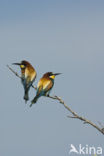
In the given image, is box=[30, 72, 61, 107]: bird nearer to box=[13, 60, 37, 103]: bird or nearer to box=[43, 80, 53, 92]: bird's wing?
box=[43, 80, 53, 92]: bird's wing

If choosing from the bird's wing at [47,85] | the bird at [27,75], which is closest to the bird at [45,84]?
the bird's wing at [47,85]

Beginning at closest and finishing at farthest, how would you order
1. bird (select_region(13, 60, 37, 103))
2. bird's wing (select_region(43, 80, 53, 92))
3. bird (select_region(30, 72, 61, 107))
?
1. bird (select_region(30, 72, 61, 107))
2. bird's wing (select_region(43, 80, 53, 92))
3. bird (select_region(13, 60, 37, 103))

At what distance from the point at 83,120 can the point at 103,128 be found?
13 cm

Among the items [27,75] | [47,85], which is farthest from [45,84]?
[27,75]

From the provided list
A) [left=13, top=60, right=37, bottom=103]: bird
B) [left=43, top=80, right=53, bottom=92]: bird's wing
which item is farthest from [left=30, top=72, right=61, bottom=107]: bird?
[left=13, top=60, right=37, bottom=103]: bird

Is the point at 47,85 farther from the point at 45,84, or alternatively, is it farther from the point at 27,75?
the point at 27,75

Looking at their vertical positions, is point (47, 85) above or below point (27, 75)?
below

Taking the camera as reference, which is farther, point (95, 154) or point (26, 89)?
point (26, 89)

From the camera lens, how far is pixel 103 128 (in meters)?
2.13

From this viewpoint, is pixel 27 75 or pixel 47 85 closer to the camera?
pixel 47 85

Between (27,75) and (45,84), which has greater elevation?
(27,75)

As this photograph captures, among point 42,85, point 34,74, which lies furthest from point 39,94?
point 34,74

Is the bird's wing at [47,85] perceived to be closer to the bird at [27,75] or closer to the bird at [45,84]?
the bird at [45,84]

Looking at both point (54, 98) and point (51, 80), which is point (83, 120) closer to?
point (54, 98)
